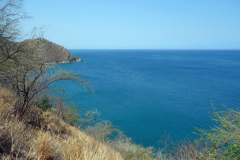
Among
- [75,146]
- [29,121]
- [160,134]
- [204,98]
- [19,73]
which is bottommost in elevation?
[160,134]

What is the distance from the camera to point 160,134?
59.0ft

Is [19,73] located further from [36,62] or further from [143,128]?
[143,128]

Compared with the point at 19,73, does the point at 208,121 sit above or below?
below

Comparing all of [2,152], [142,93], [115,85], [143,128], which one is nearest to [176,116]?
[143,128]

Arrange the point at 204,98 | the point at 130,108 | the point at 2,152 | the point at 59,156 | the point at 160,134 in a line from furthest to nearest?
the point at 204,98 < the point at 130,108 < the point at 160,134 < the point at 59,156 < the point at 2,152

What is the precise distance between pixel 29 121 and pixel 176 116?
20.2 metres

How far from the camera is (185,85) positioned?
1411 inches

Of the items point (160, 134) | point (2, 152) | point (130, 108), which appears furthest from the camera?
point (130, 108)

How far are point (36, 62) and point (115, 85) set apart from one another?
92.5ft

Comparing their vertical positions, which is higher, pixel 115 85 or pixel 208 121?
pixel 115 85

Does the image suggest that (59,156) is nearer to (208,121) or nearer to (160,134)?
(160,134)

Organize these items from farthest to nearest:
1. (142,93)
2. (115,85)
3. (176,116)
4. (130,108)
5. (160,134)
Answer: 1. (115,85)
2. (142,93)
3. (130,108)
4. (176,116)
5. (160,134)

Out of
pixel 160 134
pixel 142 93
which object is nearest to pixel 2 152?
pixel 160 134

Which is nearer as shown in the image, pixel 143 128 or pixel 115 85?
pixel 143 128
